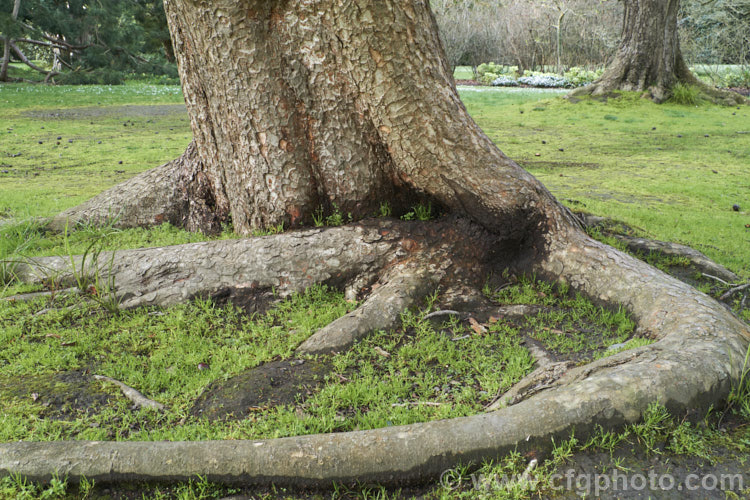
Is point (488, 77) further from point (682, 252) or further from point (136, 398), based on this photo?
point (136, 398)

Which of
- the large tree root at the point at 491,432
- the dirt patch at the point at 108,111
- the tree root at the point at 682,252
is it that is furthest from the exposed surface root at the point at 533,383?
the dirt patch at the point at 108,111

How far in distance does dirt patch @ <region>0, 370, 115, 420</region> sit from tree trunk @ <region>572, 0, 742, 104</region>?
A: 16.8m

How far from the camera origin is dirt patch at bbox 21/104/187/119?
16891 mm

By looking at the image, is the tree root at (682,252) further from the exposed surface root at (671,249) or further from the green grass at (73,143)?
the green grass at (73,143)

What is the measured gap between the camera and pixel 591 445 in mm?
2641

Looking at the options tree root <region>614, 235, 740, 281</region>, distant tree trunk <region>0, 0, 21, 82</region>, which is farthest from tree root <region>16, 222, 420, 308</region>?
distant tree trunk <region>0, 0, 21, 82</region>

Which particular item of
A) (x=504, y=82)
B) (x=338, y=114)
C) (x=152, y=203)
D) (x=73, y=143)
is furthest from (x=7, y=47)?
(x=338, y=114)

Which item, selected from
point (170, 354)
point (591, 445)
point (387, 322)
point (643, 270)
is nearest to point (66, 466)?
point (170, 354)

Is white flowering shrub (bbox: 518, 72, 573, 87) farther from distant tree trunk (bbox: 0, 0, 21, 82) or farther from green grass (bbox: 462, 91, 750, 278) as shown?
distant tree trunk (bbox: 0, 0, 21, 82)

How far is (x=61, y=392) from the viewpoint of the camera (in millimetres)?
3395

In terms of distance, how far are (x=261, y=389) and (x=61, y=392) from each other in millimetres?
1186

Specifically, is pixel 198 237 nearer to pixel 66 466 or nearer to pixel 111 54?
pixel 66 466

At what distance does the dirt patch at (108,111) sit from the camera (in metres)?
16.9

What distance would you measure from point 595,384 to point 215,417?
200cm
